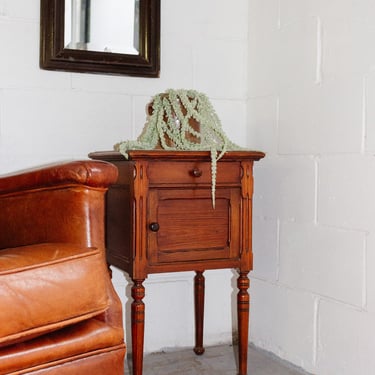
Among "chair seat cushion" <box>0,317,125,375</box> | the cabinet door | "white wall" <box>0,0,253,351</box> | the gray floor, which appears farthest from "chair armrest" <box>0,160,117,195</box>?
the gray floor

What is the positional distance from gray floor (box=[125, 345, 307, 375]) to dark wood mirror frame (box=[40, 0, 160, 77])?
1.14 metres

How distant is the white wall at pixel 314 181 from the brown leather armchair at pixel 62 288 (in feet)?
2.85

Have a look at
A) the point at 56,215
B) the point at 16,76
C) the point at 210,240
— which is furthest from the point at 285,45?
the point at 56,215

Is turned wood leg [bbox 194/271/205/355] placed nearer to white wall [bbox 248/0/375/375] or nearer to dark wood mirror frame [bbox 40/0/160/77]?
white wall [bbox 248/0/375/375]

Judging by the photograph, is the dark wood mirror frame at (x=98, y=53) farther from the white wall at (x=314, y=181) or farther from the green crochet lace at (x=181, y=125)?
the white wall at (x=314, y=181)

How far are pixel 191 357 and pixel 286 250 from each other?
22.8 inches

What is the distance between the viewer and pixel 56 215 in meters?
1.35

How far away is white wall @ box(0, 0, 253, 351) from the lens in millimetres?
2078

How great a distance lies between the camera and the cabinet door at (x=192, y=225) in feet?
5.94

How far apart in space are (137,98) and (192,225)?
2.18ft

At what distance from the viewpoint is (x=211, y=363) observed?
219cm

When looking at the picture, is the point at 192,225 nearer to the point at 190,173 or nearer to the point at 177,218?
the point at 177,218

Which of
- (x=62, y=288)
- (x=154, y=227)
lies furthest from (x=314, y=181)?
(x=62, y=288)

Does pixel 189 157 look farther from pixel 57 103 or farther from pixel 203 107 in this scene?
pixel 57 103
